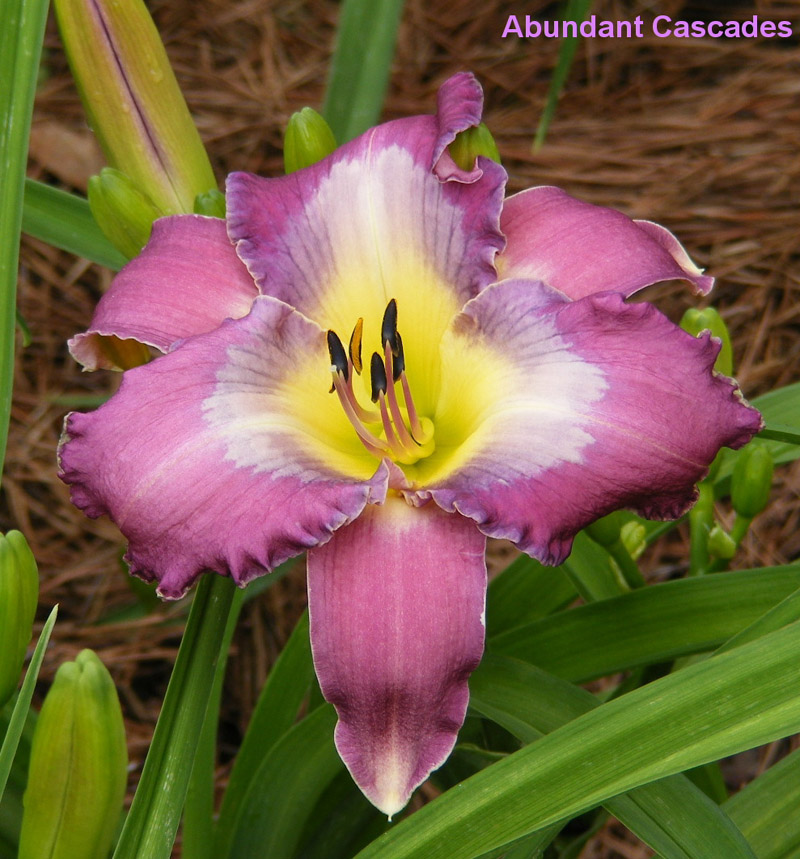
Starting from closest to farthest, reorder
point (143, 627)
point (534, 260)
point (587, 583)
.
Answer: point (534, 260) → point (587, 583) → point (143, 627)

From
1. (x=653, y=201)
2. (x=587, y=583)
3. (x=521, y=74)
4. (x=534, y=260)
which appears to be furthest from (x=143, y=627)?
(x=521, y=74)

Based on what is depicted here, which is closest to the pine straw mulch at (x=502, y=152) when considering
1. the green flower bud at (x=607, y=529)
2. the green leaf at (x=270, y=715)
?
the green leaf at (x=270, y=715)

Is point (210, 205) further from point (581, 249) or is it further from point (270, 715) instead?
point (270, 715)

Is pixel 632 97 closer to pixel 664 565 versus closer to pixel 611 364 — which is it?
pixel 664 565

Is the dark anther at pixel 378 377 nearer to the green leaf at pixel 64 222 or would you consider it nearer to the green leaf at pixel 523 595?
the green leaf at pixel 523 595

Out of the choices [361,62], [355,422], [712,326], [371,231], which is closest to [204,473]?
[355,422]

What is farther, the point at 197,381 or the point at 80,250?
the point at 80,250
